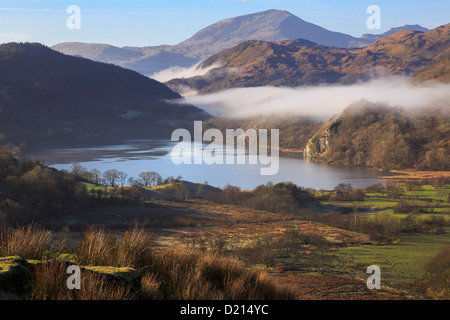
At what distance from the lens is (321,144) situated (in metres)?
163

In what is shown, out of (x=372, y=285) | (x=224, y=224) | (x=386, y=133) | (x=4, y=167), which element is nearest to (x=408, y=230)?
(x=224, y=224)

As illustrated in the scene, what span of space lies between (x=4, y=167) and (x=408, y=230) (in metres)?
39.7

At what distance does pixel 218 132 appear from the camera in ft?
608

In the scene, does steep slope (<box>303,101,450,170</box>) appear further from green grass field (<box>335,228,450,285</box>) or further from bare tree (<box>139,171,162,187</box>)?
green grass field (<box>335,228,450,285</box>)

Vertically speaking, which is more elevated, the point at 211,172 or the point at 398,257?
the point at 211,172

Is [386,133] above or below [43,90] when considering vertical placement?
below

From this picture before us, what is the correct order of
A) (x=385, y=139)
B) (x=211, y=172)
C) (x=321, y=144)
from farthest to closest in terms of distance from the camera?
(x=321, y=144), (x=385, y=139), (x=211, y=172)

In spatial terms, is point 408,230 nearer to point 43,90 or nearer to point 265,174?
point 265,174

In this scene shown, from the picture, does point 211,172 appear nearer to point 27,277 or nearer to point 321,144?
point 321,144

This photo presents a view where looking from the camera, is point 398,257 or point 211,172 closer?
point 398,257

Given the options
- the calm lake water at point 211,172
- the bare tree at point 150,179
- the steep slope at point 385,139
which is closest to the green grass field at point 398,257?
the calm lake water at point 211,172

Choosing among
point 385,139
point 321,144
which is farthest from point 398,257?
point 321,144

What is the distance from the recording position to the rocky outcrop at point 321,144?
15750 cm

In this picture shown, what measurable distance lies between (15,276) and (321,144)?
6403 inches
